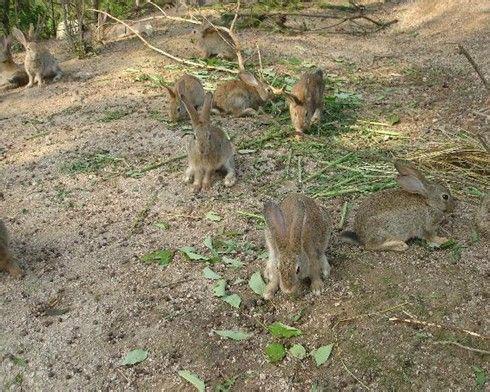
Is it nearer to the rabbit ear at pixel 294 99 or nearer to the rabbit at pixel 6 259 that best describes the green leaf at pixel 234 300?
the rabbit at pixel 6 259

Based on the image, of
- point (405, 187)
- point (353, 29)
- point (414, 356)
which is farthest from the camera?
point (353, 29)

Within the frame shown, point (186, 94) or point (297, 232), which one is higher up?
point (297, 232)

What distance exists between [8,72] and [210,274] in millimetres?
7935

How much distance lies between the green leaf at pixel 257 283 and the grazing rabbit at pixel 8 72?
7.98 meters

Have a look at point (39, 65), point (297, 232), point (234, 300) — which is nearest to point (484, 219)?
point (297, 232)

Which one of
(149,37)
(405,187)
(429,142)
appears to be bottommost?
(149,37)

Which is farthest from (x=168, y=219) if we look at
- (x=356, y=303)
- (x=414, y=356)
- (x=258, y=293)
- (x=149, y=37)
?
(x=149, y=37)

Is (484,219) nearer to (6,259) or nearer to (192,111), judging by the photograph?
(192,111)

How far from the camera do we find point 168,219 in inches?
231

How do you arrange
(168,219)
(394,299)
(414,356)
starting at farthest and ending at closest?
(168,219), (394,299), (414,356)

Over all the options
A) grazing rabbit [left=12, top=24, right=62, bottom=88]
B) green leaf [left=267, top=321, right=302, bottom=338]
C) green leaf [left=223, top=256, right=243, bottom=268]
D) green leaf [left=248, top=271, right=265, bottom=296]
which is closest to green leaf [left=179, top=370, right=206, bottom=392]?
green leaf [left=267, top=321, right=302, bottom=338]

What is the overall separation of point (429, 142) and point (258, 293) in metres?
3.41

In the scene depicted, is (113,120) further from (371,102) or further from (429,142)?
(429,142)

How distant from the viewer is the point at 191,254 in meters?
5.19
